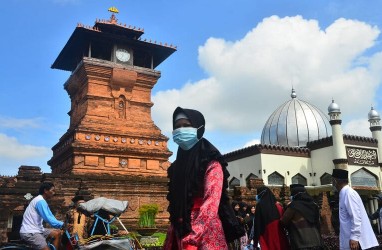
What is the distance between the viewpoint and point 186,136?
3152 millimetres

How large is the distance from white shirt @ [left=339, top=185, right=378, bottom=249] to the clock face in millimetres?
19265

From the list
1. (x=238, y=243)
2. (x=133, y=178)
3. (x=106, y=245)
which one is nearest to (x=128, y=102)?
(x=133, y=178)

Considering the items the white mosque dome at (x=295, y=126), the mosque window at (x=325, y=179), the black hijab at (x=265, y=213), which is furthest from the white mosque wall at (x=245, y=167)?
the black hijab at (x=265, y=213)

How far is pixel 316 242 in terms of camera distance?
4.52 meters

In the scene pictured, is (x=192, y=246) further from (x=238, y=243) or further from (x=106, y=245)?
(x=238, y=243)

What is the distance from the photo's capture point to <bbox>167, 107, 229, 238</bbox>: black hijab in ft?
9.54

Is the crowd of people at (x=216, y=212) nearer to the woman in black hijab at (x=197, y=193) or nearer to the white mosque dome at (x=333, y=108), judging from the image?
the woman in black hijab at (x=197, y=193)

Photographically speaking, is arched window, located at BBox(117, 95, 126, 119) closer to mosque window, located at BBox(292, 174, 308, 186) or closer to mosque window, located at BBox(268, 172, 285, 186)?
mosque window, located at BBox(268, 172, 285, 186)

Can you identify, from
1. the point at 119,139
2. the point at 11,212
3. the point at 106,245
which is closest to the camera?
the point at 106,245

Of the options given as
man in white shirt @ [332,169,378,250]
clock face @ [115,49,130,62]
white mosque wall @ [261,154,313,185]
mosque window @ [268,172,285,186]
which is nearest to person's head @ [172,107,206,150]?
man in white shirt @ [332,169,378,250]

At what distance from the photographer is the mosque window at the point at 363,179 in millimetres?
25641

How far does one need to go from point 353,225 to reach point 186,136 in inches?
95.0

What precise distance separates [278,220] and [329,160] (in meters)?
22.0

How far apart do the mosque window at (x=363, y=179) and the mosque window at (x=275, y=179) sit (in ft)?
15.9
